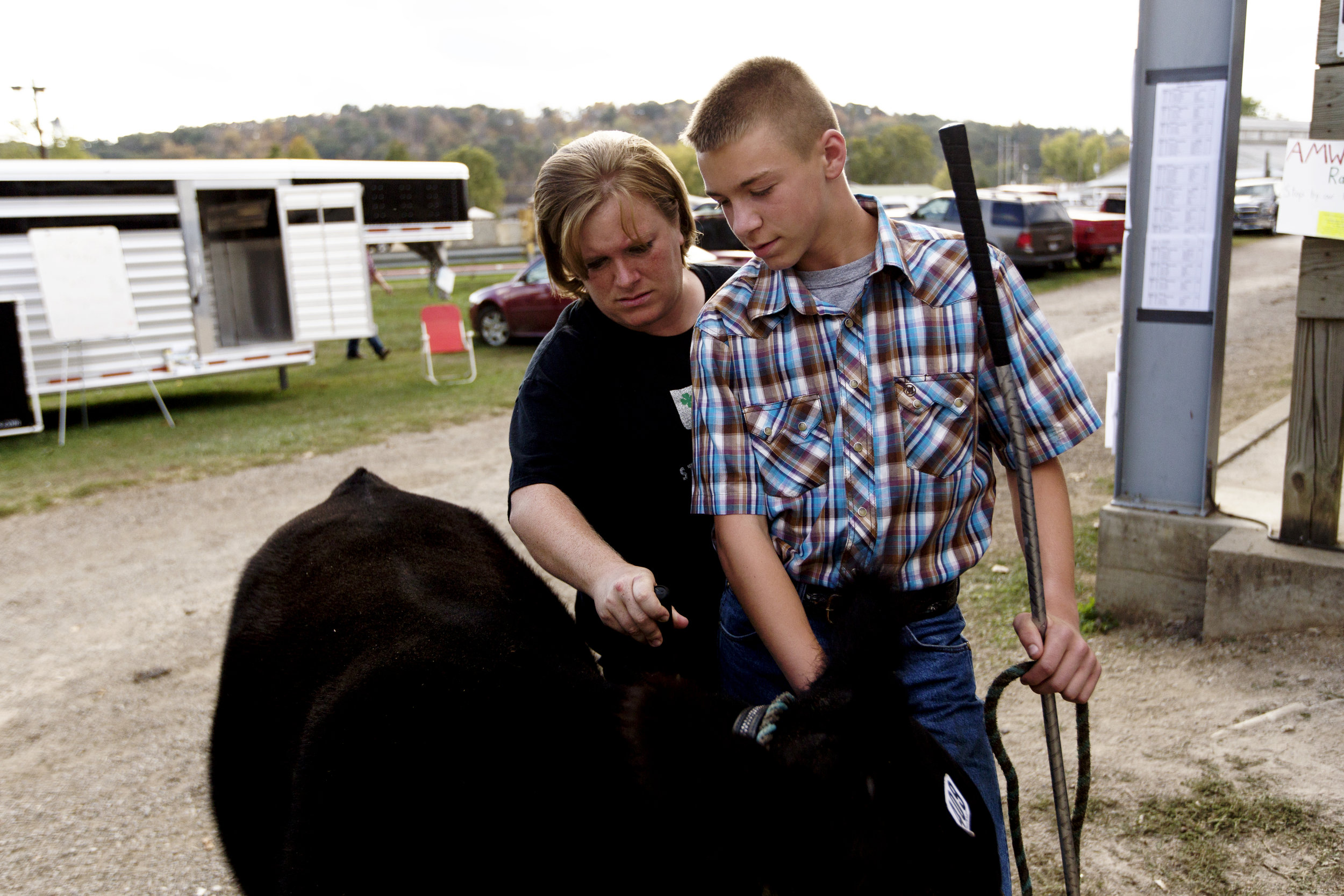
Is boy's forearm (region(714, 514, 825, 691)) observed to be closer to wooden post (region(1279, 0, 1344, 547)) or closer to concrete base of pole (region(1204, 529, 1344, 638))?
concrete base of pole (region(1204, 529, 1344, 638))

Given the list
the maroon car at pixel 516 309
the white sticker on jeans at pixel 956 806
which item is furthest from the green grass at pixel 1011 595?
the maroon car at pixel 516 309

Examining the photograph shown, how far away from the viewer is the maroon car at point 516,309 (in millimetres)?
16922

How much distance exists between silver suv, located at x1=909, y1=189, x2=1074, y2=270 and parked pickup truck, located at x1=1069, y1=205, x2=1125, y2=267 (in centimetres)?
163

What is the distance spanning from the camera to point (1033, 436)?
1.97 metres

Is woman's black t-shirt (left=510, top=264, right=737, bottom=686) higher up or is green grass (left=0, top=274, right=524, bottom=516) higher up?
woman's black t-shirt (left=510, top=264, right=737, bottom=686)

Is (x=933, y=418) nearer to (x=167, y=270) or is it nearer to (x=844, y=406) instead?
(x=844, y=406)

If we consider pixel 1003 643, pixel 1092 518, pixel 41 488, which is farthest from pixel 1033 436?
pixel 41 488

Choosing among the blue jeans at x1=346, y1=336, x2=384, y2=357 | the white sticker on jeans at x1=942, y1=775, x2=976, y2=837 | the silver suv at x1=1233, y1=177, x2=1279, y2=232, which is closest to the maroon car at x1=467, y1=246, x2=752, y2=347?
the blue jeans at x1=346, y1=336, x2=384, y2=357

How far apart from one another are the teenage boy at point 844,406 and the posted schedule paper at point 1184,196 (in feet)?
9.29

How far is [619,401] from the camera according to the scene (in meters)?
2.39

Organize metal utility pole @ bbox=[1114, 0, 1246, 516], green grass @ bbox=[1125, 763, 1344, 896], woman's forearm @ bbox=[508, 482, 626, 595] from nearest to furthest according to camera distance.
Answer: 1. woman's forearm @ bbox=[508, 482, 626, 595]
2. green grass @ bbox=[1125, 763, 1344, 896]
3. metal utility pole @ bbox=[1114, 0, 1246, 516]

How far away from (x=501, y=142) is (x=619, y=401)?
134 metres

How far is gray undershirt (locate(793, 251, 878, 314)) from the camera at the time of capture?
200 cm

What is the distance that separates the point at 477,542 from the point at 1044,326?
1859mm
